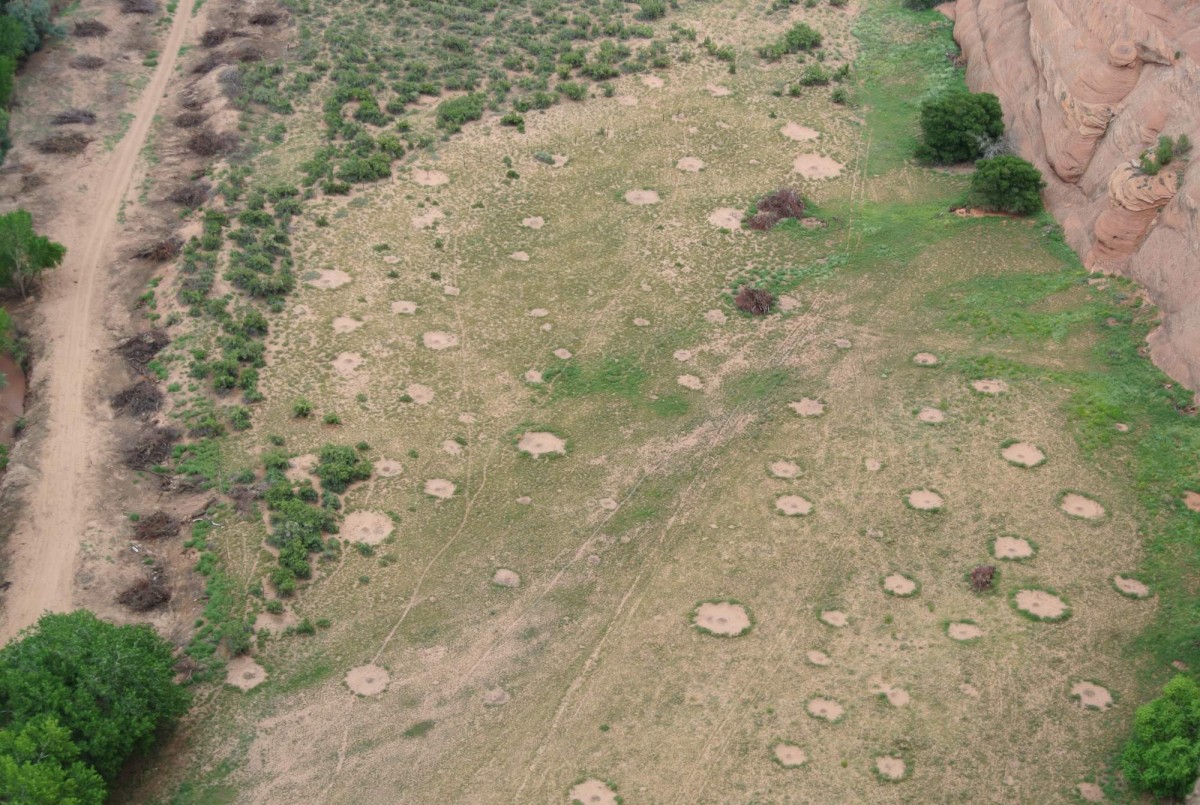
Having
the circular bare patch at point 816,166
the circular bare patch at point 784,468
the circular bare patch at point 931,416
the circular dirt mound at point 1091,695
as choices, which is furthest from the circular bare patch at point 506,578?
the circular bare patch at point 816,166

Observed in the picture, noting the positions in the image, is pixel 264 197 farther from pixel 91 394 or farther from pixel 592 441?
pixel 592 441

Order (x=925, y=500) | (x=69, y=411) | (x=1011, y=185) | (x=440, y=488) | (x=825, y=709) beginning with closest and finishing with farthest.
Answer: (x=825, y=709), (x=925, y=500), (x=440, y=488), (x=69, y=411), (x=1011, y=185)

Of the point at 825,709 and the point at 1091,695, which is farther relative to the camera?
the point at 825,709

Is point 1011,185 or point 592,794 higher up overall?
point 1011,185

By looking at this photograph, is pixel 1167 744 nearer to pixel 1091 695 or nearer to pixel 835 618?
pixel 1091 695

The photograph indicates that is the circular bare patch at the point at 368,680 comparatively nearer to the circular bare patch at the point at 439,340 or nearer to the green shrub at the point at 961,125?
the circular bare patch at the point at 439,340

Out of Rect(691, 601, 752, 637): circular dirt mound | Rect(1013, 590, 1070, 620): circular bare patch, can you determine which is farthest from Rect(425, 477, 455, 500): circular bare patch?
Rect(1013, 590, 1070, 620): circular bare patch

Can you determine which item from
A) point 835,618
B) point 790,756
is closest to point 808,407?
point 835,618
